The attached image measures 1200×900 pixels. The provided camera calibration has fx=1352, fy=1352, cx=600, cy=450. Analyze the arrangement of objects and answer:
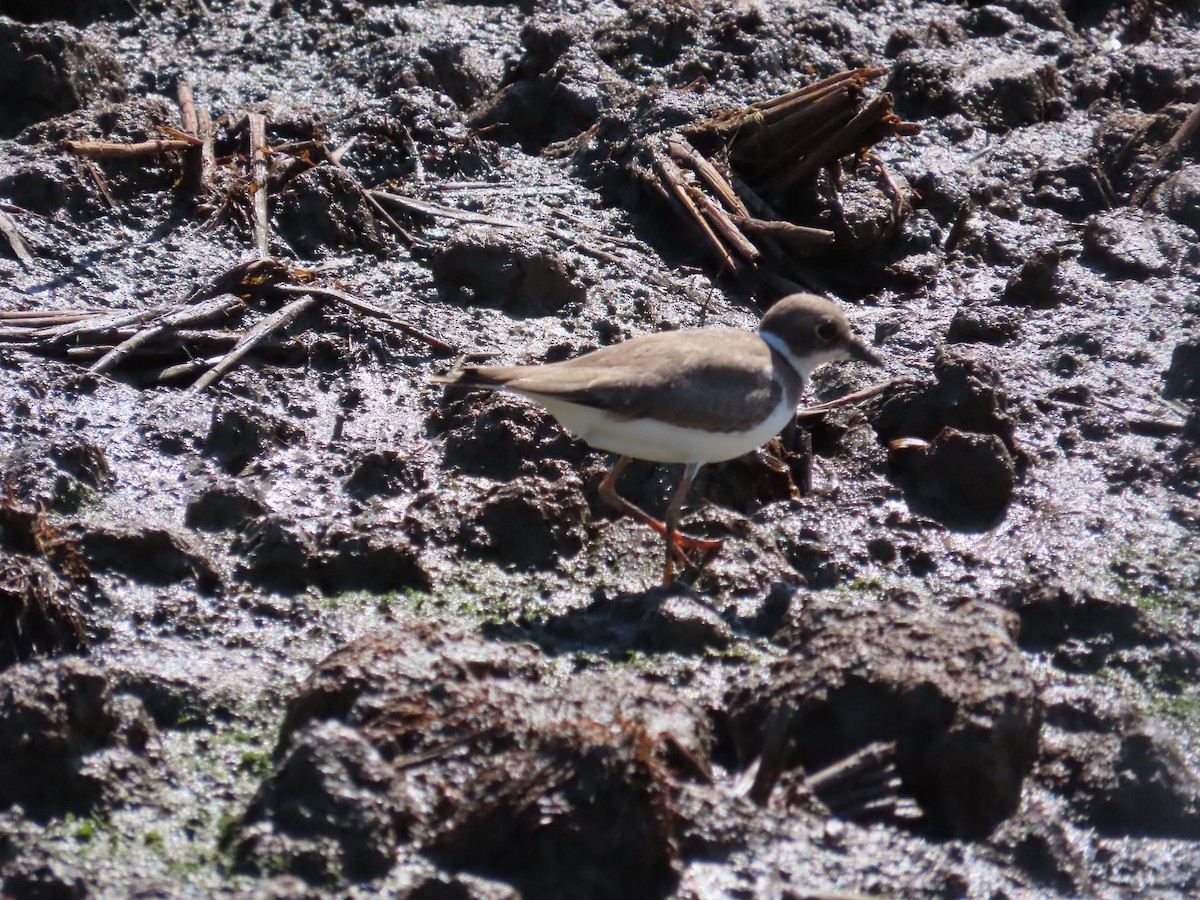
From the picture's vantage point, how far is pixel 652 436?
635cm

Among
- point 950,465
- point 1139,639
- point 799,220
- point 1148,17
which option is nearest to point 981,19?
point 1148,17

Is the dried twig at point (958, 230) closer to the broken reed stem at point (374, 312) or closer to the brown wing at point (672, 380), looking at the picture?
the brown wing at point (672, 380)

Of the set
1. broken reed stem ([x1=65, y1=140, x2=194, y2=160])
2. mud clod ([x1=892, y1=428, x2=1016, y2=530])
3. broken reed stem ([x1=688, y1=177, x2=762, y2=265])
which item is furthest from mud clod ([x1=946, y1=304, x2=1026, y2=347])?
broken reed stem ([x1=65, y1=140, x2=194, y2=160])

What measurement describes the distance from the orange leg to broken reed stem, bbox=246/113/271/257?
280 cm

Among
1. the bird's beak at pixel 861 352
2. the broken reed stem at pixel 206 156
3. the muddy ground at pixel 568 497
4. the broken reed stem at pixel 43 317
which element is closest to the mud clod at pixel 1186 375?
the muddy ground at pixel 568 497

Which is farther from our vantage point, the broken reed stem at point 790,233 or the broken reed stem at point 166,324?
the broken reed stem at point 790,233

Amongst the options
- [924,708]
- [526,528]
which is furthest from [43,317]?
[924,708]

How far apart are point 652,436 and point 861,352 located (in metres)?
1.64

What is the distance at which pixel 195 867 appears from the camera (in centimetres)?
452

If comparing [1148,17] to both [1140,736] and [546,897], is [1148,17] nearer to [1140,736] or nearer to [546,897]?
[1140,736]

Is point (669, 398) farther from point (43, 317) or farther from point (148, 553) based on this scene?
Answer: point (43, 317)

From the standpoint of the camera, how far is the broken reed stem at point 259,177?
825 cm

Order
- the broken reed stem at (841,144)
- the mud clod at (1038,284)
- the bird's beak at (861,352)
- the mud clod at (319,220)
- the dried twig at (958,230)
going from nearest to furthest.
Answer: the bird's beak at (861,352), the mud clod at (319,220), the mud clod at (1038,284), the broken reed stem at (841,144), the dried twig at (958,230)

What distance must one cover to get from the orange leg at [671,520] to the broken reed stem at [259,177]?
280cm
